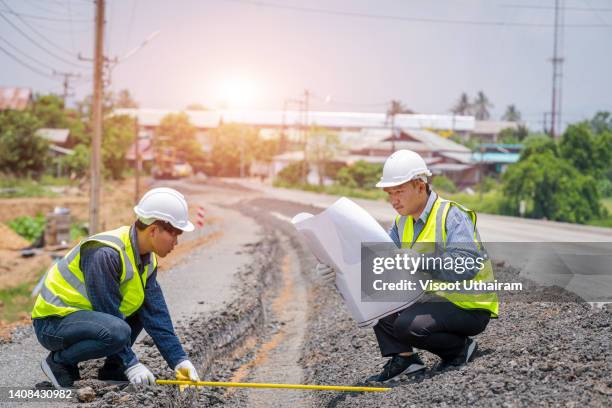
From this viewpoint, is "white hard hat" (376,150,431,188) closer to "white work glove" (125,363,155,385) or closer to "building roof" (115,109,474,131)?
"white work glove" (125,363,155,385)

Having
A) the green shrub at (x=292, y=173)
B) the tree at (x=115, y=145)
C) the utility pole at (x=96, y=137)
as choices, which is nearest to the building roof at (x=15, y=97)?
the tree at (x=115, y=145)

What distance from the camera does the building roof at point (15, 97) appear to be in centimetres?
7106

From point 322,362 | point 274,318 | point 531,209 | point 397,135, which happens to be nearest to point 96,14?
point 274,318

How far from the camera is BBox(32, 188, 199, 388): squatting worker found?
18.1 ft

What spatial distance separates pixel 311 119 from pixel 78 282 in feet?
391

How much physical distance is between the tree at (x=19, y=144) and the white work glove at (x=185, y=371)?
4956cm

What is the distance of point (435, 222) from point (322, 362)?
3.63m

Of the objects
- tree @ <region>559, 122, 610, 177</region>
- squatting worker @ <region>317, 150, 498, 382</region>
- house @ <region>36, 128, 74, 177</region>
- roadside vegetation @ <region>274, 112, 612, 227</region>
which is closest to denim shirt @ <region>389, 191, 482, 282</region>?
squatting worker @ <region>317, 150, 498, 382</region>

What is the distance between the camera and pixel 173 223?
562cm

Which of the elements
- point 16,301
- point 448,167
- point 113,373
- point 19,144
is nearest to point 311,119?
point 448,167

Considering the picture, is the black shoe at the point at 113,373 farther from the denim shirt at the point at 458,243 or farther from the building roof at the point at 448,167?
the building roof at the point at 448,167

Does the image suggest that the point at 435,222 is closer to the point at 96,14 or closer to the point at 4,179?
the point at 96,14

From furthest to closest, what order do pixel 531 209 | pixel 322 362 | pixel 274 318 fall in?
→ pixel 531 209, pixel 274 318, pixel 322 362

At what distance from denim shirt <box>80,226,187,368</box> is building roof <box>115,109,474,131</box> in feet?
341
